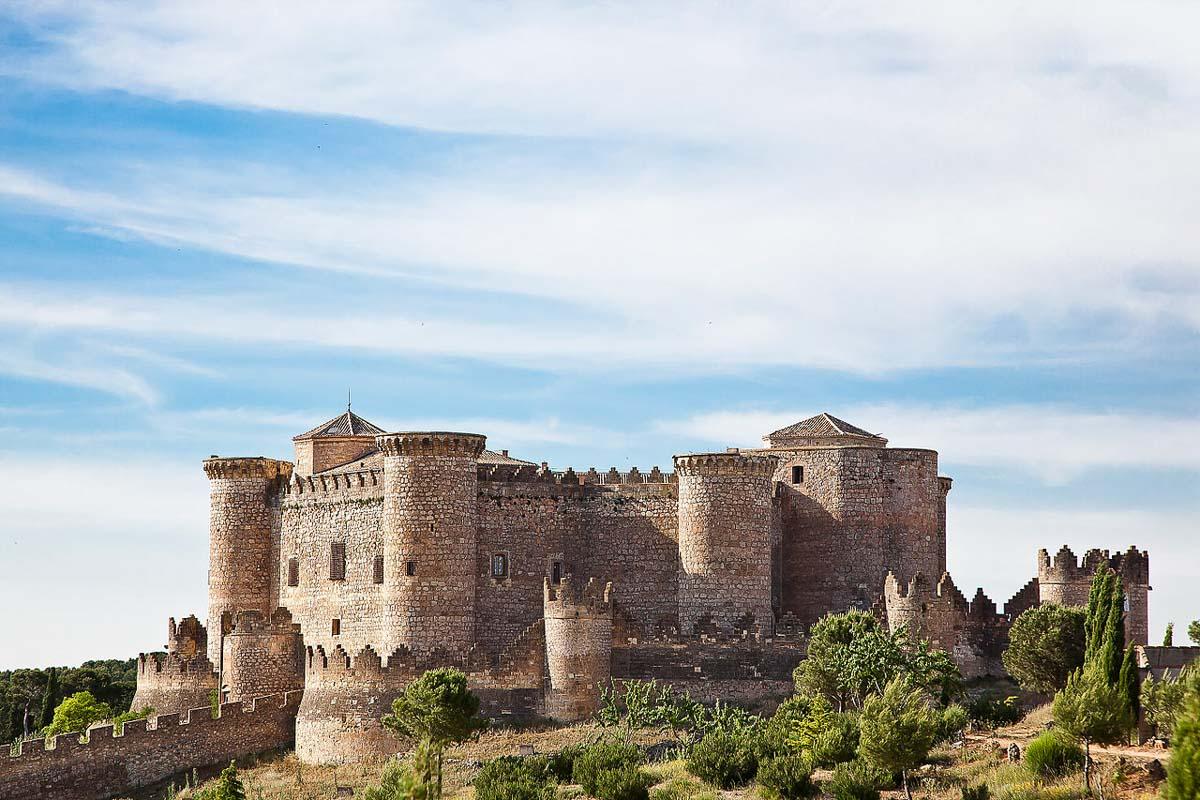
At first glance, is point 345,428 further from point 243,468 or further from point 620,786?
point 620,786

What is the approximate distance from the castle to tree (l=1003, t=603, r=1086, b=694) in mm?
2235

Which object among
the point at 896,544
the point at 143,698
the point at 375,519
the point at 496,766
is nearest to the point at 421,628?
the point at 375,519

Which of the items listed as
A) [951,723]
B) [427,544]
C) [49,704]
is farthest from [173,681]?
[951,723]

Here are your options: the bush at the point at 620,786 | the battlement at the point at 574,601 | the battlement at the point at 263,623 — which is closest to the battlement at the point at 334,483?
the battlement at the point at 263,623

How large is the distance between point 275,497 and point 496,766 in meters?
16.4

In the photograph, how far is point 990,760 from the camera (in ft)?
131

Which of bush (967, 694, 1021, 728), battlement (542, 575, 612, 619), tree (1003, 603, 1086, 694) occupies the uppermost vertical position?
battlement (542, 575, 612, 619)

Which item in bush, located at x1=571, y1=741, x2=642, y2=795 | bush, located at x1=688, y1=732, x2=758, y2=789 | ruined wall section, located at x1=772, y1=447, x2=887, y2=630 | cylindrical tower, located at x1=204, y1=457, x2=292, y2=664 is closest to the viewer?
bush, located at x1=571, y1=741, x2=642, y2=795

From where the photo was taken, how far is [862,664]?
43500mm

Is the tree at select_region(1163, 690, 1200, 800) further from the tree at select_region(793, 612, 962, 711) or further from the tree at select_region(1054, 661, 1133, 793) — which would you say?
the tree at select_region(793, 612, 962, 711)

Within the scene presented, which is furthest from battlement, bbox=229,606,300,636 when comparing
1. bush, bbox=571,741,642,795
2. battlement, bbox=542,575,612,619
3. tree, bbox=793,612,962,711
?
tree, bbox=793,612,962,711

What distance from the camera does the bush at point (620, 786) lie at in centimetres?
3931

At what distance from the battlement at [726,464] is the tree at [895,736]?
12.5 metres

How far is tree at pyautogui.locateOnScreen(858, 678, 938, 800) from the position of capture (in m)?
37.2
